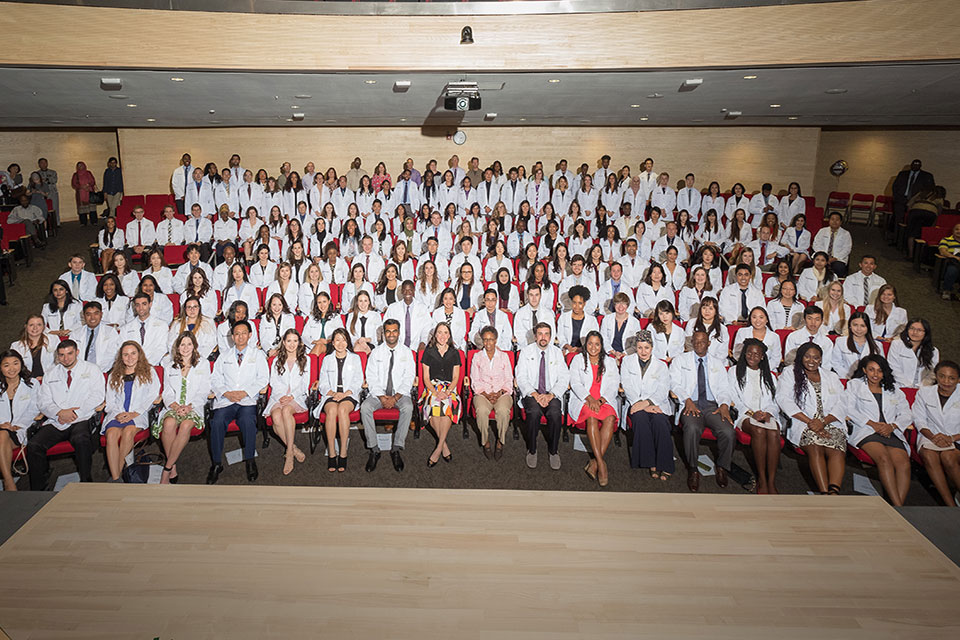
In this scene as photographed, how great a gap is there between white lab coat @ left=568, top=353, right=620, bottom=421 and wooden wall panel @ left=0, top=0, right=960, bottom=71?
3.13m

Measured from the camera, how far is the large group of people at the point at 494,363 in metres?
3.92

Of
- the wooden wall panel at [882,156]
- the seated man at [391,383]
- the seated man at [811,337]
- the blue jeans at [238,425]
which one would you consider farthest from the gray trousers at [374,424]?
the wooden wall panel at [882,156]

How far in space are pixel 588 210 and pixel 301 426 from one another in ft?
21.7

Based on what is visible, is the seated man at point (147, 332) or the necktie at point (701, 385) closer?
the necktie at point (701, 385)

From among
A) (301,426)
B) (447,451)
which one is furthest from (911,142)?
(301,426)

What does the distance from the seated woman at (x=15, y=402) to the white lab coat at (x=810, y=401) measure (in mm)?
5394

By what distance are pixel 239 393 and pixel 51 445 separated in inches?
47.6

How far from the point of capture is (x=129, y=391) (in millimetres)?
4121

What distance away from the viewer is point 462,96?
6004mm

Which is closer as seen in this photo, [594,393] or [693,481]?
[693,481]

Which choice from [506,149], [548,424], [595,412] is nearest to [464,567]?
[548,424]

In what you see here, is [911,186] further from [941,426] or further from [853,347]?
[941,426]

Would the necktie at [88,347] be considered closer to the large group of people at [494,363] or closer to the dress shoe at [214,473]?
the large group of people at [494,363]

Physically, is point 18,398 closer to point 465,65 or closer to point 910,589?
point 465,65
